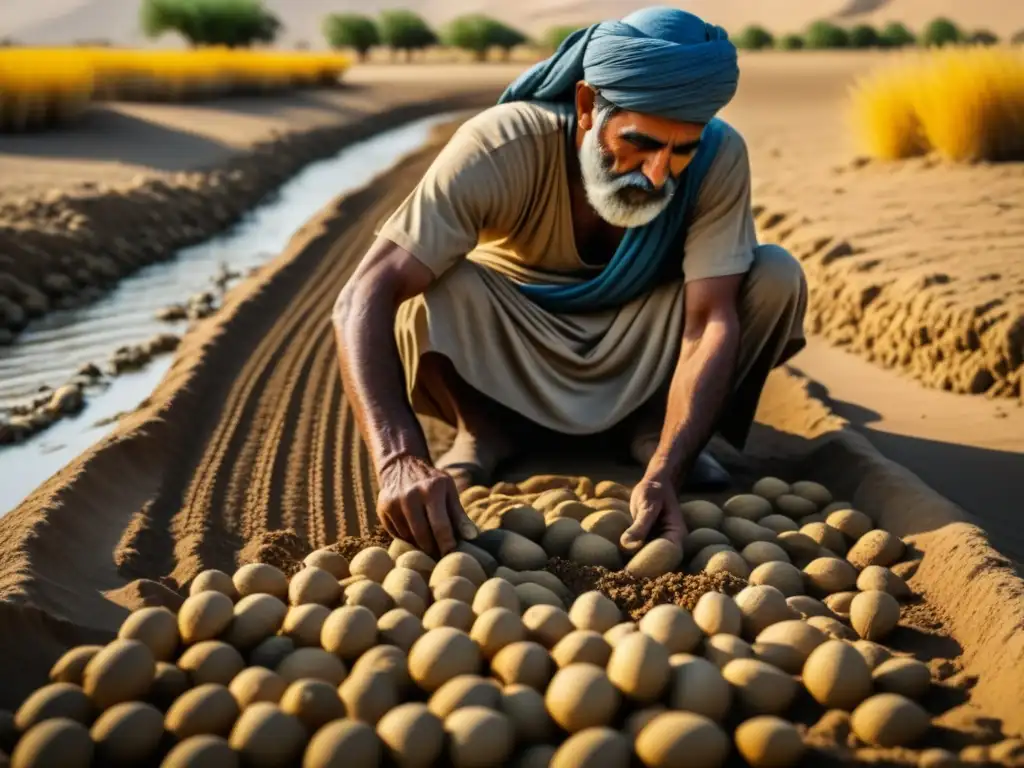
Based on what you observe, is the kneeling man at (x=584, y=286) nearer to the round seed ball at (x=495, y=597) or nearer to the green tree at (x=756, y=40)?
the round seed ball at (x=495, y=597)

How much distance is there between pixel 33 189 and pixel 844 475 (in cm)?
684

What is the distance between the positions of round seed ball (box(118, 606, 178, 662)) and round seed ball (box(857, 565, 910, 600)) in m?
1.68

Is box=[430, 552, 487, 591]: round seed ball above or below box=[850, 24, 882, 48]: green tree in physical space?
below

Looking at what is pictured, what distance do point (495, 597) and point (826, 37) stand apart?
36082mm

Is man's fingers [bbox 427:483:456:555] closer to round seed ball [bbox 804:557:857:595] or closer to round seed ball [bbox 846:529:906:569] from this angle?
round seed ball [bbox 804:557:857:595]

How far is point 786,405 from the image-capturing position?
445 centimetres

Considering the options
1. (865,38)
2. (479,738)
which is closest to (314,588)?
(479,738)

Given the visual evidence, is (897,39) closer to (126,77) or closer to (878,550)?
(126,77)

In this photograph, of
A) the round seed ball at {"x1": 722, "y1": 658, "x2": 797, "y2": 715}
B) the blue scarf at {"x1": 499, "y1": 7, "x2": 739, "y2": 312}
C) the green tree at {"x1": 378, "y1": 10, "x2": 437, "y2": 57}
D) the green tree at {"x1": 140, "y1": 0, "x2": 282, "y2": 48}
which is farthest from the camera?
the green tree at {"x1": 378, "y1": 10, "x2": 437, "y2": 57}

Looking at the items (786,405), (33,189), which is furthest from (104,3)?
(786,405)

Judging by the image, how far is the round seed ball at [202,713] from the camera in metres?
2.22

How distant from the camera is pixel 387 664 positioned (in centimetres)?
238

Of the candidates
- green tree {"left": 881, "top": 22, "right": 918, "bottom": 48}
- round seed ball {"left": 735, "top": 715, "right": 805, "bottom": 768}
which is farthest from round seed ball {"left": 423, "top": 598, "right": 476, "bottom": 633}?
green tree {"left": 881, "top": 22, "right": 918, "bottom": 48}

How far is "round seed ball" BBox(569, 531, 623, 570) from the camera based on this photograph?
296cm
